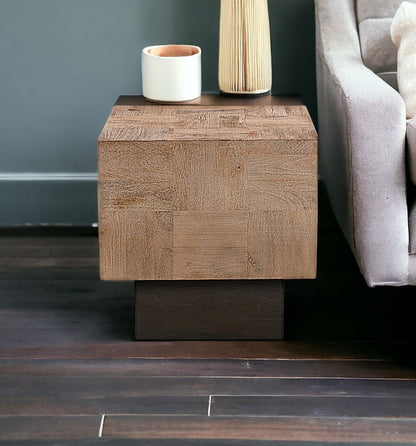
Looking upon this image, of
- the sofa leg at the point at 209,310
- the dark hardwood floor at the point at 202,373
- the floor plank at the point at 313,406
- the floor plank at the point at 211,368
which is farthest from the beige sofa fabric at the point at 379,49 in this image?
the floor plank at the point at 313,406

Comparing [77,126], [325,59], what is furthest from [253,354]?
[77,126]

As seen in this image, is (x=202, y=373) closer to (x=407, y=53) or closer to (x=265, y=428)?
(x=265, y=428)

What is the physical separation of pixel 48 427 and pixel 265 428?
1.32 ft

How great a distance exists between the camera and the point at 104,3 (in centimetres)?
241

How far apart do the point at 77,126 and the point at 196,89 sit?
0.57 meters

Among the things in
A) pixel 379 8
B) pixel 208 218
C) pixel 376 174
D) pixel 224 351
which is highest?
pixel 379 8

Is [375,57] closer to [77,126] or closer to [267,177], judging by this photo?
[267,177]

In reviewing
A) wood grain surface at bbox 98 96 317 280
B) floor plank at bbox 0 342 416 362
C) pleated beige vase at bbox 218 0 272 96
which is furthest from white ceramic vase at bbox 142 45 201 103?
floor plank at bbox 0 342 416 362

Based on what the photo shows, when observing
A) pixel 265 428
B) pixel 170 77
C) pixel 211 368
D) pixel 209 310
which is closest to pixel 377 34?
pixel 170 77

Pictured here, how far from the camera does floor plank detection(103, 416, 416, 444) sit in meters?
1.53

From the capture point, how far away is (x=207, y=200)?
1769 millimetres

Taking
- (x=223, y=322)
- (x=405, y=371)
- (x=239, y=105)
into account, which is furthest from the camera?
(x=239, y=105)

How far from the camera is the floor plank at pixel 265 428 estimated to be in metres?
1.53

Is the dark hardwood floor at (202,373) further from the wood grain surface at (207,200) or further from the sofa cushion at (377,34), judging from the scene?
the sofa cushion at (377,34)
